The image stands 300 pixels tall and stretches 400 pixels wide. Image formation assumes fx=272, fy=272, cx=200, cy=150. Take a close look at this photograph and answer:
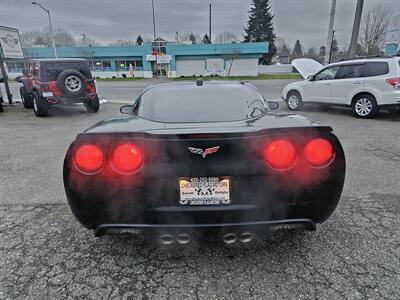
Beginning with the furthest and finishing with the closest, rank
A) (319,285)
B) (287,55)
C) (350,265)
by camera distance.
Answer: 1. (287,55)
2. (350,265)
3. (319,285)

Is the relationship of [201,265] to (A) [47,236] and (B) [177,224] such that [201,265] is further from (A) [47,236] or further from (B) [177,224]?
(A) [47,236]

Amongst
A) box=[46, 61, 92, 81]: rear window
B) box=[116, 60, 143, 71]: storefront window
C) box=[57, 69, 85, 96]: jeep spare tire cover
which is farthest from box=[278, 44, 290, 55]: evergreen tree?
box=[57, 69, 85, 96]: jeep spare tire cover

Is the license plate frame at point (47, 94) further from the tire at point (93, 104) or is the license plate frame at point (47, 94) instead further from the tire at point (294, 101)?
the tire at point (294, 101)

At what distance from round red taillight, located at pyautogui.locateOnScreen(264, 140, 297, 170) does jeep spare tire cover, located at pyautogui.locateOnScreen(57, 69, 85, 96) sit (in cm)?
897

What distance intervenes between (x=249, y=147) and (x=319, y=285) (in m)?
1.17

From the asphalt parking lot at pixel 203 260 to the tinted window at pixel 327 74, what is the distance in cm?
628

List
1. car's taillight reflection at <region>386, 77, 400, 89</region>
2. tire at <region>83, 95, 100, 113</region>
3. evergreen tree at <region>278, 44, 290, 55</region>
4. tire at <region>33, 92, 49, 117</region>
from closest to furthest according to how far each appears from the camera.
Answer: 1. car's taillight reflection at <region>386, 77, 400, 89</region>
2. tire at <region>33, 92, 49, 117</region>
3. tire at <region>83, 95, 100, 113</region>
4. evergreen tree at <region>278, 44, 290, 55</region>

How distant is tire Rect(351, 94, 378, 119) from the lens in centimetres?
803

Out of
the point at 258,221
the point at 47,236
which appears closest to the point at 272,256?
the point at 258,221

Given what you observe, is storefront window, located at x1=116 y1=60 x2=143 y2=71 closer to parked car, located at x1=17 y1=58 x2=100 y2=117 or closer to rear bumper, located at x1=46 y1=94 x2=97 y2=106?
parked car, located at x1=17 y1=58 x2=100 y2=117

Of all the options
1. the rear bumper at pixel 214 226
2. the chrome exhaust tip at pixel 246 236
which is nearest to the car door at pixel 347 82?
the rear bumper at pixel 214 226

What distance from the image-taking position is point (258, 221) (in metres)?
1.96

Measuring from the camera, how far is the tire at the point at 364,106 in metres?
8.03

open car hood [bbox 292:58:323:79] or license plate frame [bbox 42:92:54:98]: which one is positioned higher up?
open car hood [bbox 292:58:323:79]
